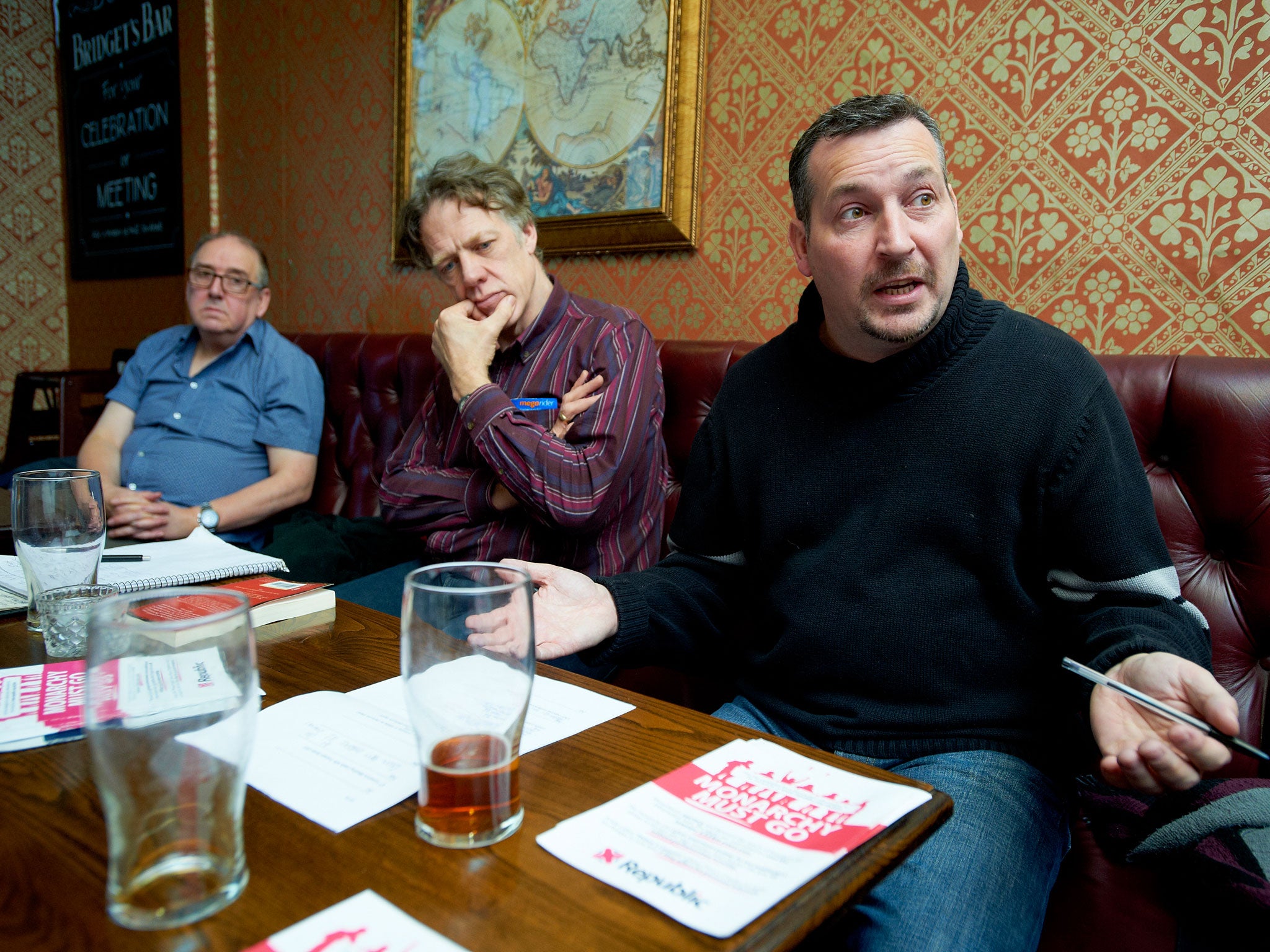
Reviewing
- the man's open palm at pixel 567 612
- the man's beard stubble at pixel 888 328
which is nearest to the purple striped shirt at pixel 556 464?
the man's open palm at pixel 567 612

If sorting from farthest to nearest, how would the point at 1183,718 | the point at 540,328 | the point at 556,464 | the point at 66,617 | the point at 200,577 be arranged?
1. the point at 540,328
2. the point at 556,464
3. the point at 200,577
4. the point at 66,617
5. the point at 1183,718

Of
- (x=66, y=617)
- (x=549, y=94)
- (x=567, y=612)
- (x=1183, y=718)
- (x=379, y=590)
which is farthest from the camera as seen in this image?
(x=549, y=94)

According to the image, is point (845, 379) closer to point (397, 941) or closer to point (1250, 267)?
point (1250, 267)

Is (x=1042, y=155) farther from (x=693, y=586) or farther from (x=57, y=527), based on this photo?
(x=57, y=527)

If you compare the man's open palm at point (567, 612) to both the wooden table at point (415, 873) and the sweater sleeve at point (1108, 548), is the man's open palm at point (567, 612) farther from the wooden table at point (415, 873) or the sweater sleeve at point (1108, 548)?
the sweater sleeve at point (1108, 548)

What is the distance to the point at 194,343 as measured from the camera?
2.62 m

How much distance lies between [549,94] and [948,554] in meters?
1.85

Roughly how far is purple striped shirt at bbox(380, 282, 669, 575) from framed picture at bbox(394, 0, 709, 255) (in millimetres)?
462

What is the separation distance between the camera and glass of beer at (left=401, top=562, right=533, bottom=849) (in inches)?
21.8

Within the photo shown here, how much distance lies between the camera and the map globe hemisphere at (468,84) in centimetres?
248

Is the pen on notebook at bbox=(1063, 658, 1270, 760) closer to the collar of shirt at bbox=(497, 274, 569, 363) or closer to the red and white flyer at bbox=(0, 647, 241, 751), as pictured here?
the red and white flyer at bbox=(0, 647, 241, 751)

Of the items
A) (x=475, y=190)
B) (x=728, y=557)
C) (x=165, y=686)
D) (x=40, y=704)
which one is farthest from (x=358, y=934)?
(x=475, y=190)

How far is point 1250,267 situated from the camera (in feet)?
4.75

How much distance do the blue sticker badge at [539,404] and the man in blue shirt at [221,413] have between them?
1.01 metres
